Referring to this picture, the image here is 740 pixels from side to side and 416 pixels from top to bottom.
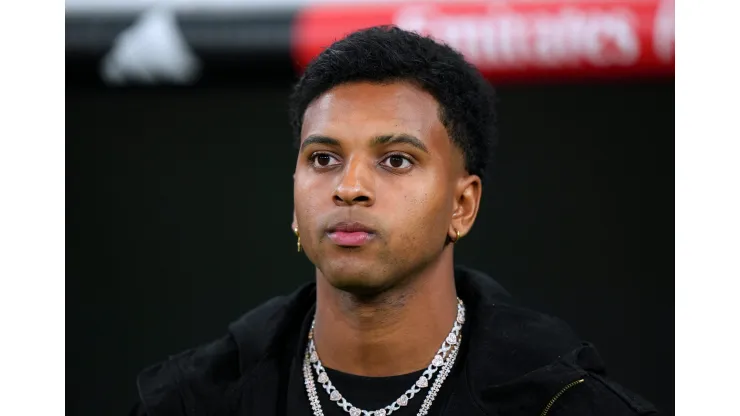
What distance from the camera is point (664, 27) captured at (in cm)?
298

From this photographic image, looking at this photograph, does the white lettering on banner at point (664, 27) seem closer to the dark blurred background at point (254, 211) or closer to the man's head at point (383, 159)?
the dark blurred background at point (254, 211)

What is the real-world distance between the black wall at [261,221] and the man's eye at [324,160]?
132cm

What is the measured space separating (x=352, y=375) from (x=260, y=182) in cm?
150

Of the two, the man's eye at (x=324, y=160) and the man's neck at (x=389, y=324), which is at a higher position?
the man's eye at (x=324, y=160)

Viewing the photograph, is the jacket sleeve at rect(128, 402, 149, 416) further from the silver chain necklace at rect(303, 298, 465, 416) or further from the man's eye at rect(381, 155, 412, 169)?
the man's eye at rect(381, 155, 412, 169)

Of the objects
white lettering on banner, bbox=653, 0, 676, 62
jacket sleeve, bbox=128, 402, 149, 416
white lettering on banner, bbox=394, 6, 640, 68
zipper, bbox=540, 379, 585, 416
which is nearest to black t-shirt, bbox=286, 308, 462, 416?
zipper, bbox=540, 379, 585, 416

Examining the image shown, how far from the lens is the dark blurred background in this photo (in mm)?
3268

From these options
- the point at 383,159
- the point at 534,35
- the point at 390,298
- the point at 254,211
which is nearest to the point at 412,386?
the point at 390,298

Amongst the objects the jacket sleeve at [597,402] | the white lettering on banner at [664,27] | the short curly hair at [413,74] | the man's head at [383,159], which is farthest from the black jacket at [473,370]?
the white lettering on banner at [664,27]

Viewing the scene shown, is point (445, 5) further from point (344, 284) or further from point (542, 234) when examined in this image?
point (344, 284)

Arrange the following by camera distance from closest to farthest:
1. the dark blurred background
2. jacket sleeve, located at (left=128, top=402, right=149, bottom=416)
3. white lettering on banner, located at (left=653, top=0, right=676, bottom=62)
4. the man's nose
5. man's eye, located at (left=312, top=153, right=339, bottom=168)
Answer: the man's nose
man's eye, located at (left=312, top=153, right=339, bottom=168)
jacket sleeve, located at (left=128, top=402, right=149, bottom=416)
white lettering on banner, located at (left=653, top=0, right=676, bottom=62)
the dark blurred background

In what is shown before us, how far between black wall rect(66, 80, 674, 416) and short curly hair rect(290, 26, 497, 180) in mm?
1155

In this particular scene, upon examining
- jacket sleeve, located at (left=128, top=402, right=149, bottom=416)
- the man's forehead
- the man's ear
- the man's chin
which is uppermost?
the man's forehead

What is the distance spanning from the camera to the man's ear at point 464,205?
210cm
